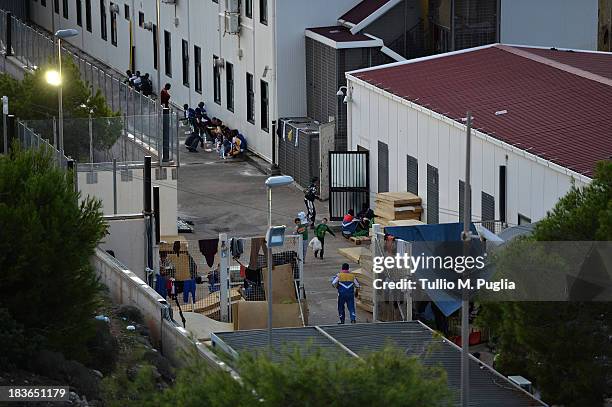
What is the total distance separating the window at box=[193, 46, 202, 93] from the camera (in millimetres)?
53531

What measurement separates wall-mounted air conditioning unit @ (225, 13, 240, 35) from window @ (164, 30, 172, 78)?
7.48 metres

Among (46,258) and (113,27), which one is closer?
(46,258)

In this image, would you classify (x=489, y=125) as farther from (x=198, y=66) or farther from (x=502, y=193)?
(x=198, y=66)

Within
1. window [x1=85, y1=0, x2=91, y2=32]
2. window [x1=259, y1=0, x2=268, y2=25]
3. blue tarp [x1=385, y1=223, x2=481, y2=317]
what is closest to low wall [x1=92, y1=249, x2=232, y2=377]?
blue tarp [x1=385, y1=223, x2=481, y2=317]

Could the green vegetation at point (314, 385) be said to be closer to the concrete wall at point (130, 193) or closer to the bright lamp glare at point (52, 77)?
the concrete wall at point (130, 193)

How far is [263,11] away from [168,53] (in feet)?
33.4

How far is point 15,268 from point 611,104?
1482 cm

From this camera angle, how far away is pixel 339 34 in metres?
45.5

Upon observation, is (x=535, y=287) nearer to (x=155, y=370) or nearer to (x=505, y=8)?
(x=155, y=370)

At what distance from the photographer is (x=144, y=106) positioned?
41.4 m

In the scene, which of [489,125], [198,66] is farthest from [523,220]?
[198,66]

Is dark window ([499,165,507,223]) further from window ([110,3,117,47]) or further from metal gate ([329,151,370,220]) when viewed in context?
window ([110,3,117,47])

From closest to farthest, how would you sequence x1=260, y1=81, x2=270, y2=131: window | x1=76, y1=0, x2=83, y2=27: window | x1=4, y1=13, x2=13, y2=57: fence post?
x1=260, y1=81, x2=270, y2=131: window
x1=4, y1=13, x2=13, y2=57: fence post
x1=76, y1=0, x2=83, y2=27: window

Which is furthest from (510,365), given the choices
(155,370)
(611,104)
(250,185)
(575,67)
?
(250,185)
